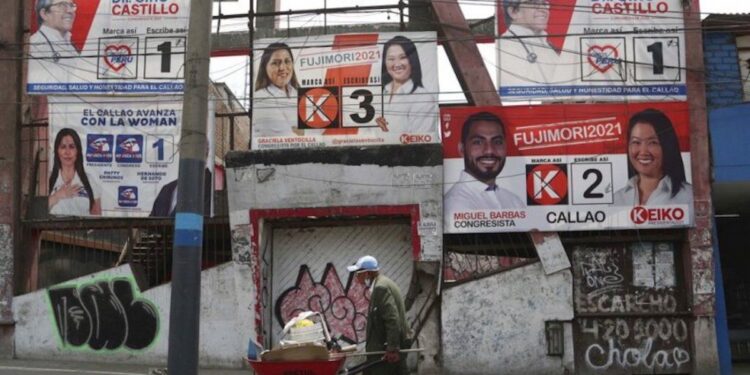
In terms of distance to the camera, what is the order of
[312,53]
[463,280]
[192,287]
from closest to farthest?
[192,287] → [463,280] → [312,53]

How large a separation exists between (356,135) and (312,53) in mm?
1583

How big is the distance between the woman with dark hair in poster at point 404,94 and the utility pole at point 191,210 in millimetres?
5415

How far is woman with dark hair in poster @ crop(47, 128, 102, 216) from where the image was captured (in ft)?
44.4

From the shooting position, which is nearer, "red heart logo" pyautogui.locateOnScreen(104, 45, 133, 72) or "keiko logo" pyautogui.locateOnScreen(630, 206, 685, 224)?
"keiko logo" pyautogui.locateOnScreen(630, 206, 685, 224)

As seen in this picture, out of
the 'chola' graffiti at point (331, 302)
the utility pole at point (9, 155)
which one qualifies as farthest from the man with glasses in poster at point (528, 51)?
the utility pole at point (9, 155)

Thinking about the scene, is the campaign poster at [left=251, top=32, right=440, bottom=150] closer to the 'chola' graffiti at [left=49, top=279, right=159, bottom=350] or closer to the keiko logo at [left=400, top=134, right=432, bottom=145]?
the keiko logo at [left=400, top=134, right=432, bottom=145]

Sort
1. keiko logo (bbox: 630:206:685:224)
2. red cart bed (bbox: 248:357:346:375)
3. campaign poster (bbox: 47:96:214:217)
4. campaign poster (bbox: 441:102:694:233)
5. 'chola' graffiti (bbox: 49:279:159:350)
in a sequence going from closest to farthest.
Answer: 1. red cart bed (bbox: 248:357:346:375)
2. keiko logo (bbox: 630:206:685:224)
3. campaign poster (bbox: 441:102:694:233)
4. 'chola' graffiti (bbox: 49:279:159:350)
5. campaign poster (bbox: 47:96:214:217)

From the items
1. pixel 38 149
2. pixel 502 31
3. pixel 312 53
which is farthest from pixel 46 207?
pixel 502 31

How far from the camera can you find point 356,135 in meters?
13.0

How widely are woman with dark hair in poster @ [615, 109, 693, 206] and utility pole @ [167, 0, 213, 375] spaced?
7253mm

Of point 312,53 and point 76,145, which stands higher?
point 312,53

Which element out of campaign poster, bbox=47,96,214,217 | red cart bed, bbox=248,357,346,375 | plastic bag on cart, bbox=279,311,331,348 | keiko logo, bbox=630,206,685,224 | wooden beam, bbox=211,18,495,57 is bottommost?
red cart bed, bbox=248,357,346,375

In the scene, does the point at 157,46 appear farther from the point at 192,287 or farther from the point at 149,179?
the point at 192,287

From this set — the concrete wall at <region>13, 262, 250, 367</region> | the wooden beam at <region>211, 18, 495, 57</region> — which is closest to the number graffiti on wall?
the wooden beam at <region>211, 18, 495, 57</region>
